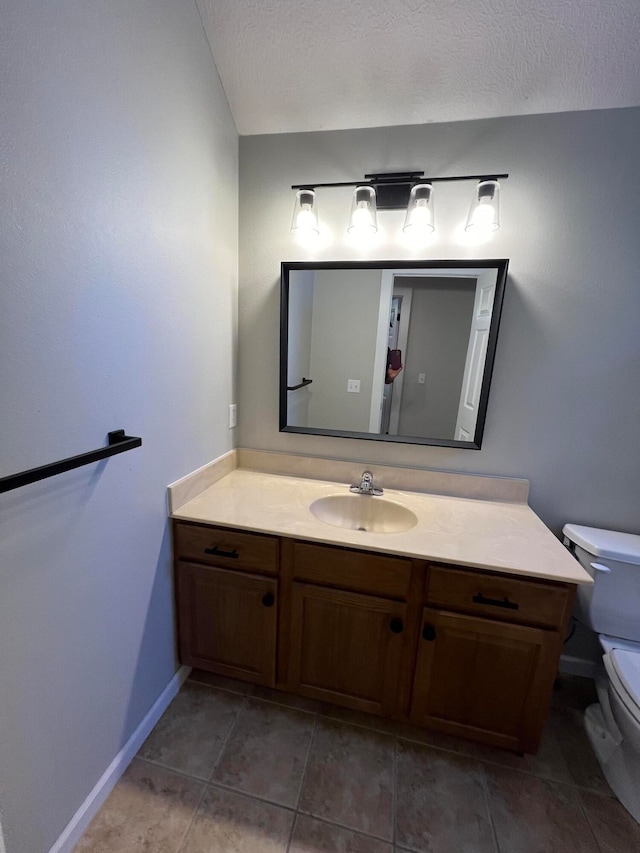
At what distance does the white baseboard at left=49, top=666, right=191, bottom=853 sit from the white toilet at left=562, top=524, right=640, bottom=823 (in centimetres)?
156

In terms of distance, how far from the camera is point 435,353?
1477 millimetres

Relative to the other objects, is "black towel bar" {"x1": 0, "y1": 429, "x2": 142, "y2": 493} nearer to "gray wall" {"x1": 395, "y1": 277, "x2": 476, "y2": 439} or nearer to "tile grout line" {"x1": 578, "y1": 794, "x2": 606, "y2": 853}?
"gray wall" {"x1": 395, "y1": 277, "x2": 476, "y2": 439}

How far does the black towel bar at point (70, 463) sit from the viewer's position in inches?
26.0

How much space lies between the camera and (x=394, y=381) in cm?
153

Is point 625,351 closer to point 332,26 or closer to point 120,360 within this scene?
point 332,26

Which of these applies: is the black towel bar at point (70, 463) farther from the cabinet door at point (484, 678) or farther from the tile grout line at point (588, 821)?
the tile grout line at point (588, 821)

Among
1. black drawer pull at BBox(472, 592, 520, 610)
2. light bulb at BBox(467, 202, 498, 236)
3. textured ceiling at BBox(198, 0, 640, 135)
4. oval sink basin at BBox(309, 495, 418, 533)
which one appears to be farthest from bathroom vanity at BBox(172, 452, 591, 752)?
textured ceiling at BBox(198, 0, 640, 135)

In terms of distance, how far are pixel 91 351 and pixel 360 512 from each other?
1.14 meters

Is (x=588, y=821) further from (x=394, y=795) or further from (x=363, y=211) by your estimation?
(x=363, y=211)

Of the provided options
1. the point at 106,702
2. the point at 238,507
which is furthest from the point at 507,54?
the point at 106,702

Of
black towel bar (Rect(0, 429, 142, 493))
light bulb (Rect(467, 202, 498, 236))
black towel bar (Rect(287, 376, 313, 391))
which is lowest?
black towel bar (Rect(0, 429, 142, 493))

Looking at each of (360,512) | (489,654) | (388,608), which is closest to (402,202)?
(360,512)

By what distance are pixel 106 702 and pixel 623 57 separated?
255 centimetres

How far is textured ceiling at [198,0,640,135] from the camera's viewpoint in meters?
1.07
